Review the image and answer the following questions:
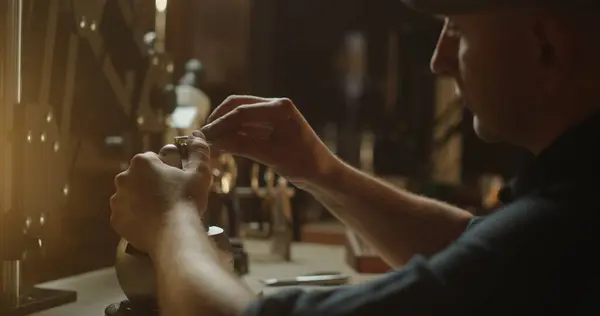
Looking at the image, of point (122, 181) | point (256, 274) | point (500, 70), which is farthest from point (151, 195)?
point (256, 274)

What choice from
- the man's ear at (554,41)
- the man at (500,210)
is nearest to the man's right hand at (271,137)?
the man at (500,210)

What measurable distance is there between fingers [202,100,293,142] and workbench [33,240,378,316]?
0.28 meters

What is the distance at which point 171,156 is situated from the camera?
3.04 ft

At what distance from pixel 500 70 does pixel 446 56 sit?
99 millimetres

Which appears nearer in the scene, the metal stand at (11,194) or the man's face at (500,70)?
the man's face at (500,70)

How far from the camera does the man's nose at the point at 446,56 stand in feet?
3.00

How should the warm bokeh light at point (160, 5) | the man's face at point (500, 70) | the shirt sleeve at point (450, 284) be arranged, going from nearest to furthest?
the shirt sleeve at point (450, 284)
the man's face at point (500, 70)
the warm bokeh light at point (160, 5)

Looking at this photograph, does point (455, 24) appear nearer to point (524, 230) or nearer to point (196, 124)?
point (524, 230)

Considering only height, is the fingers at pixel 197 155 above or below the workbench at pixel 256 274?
above

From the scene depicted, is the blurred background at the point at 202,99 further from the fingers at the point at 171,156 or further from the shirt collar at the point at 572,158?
the shirt collar at the point at 572,158

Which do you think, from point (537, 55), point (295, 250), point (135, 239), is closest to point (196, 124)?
point (295, 250)

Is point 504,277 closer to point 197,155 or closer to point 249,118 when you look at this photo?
point 197,155

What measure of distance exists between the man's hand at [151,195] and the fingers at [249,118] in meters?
0.20

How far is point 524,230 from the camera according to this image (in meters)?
0.74
